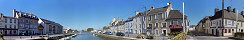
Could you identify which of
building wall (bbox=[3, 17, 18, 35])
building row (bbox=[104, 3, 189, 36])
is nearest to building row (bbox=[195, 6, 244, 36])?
building row (bbox=[104, 3, 189, 36])

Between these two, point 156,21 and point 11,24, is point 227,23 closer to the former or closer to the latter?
point 156,21

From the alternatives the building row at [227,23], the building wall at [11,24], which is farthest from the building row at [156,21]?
the building wall at [11,24]

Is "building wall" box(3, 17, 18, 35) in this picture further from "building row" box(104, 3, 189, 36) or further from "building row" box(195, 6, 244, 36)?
"building row" box(195, 6, 244, 36)

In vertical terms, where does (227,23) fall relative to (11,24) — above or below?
below

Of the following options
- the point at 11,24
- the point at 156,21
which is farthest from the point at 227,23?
the point at 11,24

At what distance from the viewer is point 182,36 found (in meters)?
11.7

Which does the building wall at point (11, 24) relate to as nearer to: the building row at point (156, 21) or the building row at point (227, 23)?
the building row at point (156, 21)

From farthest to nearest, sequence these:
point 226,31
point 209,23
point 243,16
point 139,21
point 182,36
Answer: point 139,21 < point 209,23 < point 243,16 < point 226,31 < point 182,36

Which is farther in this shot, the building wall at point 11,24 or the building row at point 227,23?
the building wall at point 11,24

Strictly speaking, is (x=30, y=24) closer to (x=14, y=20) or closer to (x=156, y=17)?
(x=14, y=20)

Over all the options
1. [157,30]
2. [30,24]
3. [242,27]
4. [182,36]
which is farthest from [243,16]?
[182,36]

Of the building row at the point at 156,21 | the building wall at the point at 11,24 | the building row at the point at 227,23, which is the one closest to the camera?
the building row at the point at 156,21

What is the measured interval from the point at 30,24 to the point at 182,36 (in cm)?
3860

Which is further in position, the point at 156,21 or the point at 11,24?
the point at 11,24
